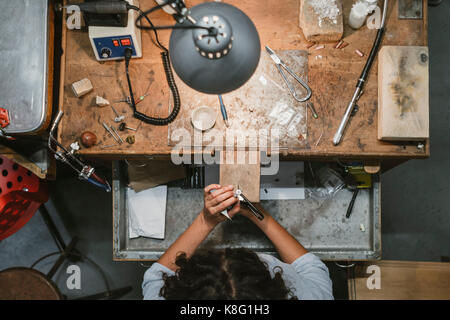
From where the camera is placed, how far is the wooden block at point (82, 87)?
4.44ft

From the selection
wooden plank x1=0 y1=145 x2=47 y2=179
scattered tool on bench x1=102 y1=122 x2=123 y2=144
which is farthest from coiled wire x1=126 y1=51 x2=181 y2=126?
wooden plank x1=0 y1=145 x2=47 y2=179

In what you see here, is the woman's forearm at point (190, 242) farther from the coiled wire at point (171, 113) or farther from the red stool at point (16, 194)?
the red stool at point (16, 194)

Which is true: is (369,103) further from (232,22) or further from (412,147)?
(232,22)

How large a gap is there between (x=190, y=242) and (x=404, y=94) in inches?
46.5

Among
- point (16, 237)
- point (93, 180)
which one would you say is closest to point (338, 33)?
point (93, 180)

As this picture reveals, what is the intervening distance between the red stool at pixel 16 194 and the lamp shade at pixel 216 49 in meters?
1.25

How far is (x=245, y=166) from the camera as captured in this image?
4.24ft

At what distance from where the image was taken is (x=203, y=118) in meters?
1.34

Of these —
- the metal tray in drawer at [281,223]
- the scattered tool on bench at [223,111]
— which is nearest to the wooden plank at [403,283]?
the metal tray in drawer at [281,223]

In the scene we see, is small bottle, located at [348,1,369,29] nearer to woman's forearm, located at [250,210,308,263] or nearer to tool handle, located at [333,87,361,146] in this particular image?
tool handle, located at [333,87,361,146]

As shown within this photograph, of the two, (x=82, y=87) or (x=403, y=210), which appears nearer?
(x=82, y=87)

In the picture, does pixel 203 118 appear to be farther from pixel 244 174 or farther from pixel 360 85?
pixel 360 85

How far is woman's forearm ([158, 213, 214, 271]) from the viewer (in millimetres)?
1470

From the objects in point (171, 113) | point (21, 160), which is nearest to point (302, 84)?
point (171, 113)
